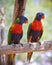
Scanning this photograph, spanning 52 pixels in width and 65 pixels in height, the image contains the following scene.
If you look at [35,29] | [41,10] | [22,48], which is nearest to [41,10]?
[41,10]

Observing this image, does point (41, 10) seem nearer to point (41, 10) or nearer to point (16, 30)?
point (41, 10)

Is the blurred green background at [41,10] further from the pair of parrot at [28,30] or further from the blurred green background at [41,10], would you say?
the pair of parrot at [28,30]

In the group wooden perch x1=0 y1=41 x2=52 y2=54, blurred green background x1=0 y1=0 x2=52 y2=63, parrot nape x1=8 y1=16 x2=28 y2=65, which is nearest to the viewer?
wooden perch x1=0 y1=41 x2=52 y2=54

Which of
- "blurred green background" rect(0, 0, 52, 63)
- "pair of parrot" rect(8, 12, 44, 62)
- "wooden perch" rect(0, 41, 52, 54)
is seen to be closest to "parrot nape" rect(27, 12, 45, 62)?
"pair of parrot" rect(8, 12, 44, 62)

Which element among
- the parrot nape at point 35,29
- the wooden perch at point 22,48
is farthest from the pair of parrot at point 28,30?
the wooden perch at point 22,48

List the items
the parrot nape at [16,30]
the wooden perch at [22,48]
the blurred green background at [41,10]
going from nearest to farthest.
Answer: the wooden perch at [22,48] → the parrot nape at [16,30] → the blurred green background at [41,10]

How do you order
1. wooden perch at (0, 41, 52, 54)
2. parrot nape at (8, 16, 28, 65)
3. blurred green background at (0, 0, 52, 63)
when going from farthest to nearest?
1. blurred green background at (0, 0, 52, 63)
2. parrot nape at (8, 16, 28, 65)
3. wooden perch at (0, 41, 52, 54)

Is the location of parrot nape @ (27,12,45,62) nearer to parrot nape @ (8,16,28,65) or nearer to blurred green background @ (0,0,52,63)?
parrot nape @ (8,16,28,65)

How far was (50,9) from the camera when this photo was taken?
9.39 ft

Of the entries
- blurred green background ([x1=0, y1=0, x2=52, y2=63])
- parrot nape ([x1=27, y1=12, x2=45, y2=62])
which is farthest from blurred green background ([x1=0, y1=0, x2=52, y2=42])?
parrot nape ([x1=27, y1=12, x2=45, y2=62])

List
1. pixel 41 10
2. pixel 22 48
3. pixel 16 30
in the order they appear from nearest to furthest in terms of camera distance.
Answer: pixel 22 48 → pixel 16 30 → pixel 41 10

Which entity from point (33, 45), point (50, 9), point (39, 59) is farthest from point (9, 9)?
point (33, 45)

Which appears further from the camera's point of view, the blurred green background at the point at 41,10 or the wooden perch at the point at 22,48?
the blurred green background at the point at 41,10

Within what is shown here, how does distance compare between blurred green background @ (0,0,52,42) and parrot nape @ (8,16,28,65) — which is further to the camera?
blurred green background @ (0,0,52,42)
